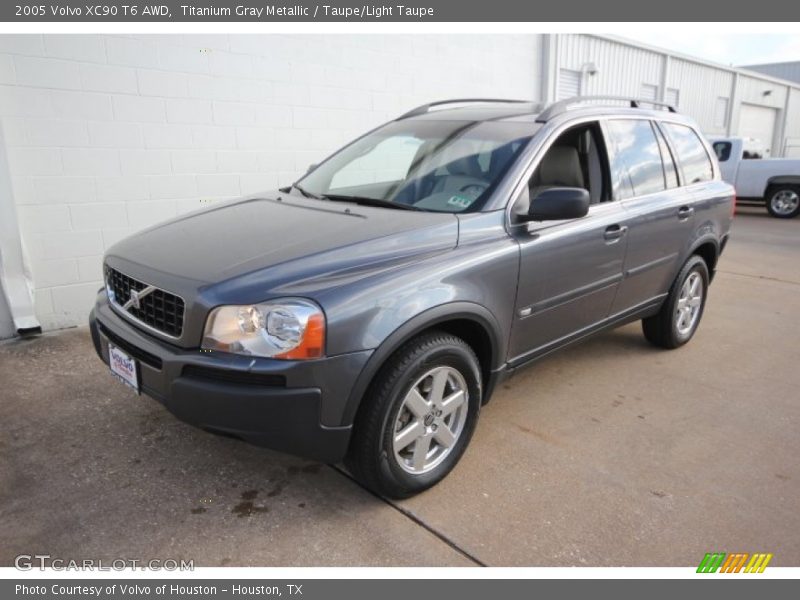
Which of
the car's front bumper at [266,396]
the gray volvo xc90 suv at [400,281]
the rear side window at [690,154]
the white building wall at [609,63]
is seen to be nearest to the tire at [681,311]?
the gray volvo xc90 suv at [400,281]

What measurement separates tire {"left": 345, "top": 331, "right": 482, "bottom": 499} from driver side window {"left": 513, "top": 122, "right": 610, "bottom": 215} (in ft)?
3.87

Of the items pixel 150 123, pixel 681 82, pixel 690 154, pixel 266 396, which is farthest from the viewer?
pixel 681 82

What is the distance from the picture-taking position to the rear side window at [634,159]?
147 inches

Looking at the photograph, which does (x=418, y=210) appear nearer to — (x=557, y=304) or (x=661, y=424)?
(x=557, y=304)

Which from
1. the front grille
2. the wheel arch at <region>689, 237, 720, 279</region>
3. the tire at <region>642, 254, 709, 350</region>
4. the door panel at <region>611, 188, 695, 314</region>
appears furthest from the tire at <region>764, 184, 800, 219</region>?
the front grille

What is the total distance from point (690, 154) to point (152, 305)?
4.01 m

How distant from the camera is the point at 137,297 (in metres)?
2.62

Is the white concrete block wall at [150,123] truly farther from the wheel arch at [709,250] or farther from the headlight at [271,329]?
the wheel arch at [709,250]

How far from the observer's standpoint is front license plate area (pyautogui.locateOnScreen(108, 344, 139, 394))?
2568 mm

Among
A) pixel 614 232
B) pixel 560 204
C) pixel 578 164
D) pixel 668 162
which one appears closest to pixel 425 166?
pixel 560 204

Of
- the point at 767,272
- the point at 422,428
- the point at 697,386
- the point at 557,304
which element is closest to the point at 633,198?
the point at 557,304

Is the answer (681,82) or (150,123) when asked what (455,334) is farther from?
(681,82)

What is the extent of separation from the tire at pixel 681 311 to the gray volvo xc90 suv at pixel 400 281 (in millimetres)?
322

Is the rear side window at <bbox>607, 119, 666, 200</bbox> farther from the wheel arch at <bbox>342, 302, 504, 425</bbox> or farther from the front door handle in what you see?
the wheel arch at <bbox>342, 302, 504, 425</bbox>
